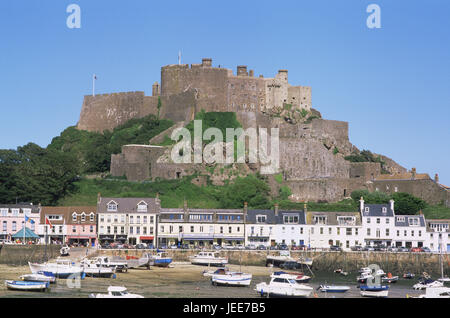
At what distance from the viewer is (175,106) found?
3981 inches

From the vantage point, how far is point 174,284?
5328cm

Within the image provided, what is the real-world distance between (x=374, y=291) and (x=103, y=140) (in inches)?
2263

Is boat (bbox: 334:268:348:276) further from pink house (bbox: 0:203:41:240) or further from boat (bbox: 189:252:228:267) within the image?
pink house (bbox: 0:203:41:240)

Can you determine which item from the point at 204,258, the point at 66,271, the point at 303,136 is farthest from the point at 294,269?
the point at 303,136

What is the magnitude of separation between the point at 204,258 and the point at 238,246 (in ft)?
23.7

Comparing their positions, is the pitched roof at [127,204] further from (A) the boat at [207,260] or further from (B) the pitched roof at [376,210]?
(B) the pitched roof at [376,210]

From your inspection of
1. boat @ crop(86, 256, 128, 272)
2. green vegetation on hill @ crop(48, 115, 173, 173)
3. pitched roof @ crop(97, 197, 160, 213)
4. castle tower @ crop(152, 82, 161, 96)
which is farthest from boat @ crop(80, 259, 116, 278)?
castle tower @ crop(152, 82, 161, 96)

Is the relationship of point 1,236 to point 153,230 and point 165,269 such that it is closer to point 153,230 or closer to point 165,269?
point 153,230

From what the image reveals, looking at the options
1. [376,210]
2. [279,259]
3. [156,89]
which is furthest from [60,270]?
Answer: [156,89]

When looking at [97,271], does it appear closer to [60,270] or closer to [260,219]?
[60,270]

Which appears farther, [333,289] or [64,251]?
[64,251]

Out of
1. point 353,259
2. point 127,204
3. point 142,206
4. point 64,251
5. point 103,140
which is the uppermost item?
point 103,140

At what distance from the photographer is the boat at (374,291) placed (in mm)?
50875

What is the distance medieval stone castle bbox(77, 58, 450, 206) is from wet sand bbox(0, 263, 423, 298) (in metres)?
26.3
